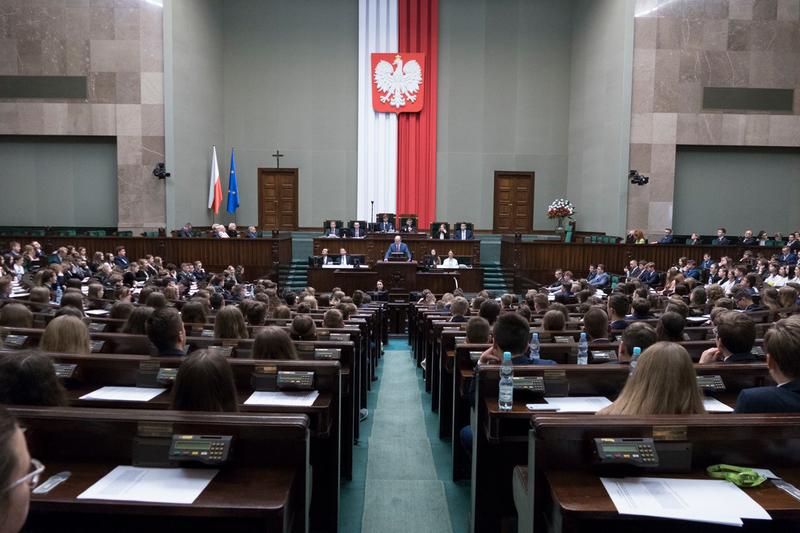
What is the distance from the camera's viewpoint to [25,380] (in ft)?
8.10

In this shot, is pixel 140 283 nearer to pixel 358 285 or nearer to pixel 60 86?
pixel 358 285

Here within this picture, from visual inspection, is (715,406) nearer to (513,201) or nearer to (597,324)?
(597,324)

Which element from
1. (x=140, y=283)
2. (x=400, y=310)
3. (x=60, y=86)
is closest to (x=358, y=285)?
(x=400, y=310)

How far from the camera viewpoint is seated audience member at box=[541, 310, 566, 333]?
544 cm

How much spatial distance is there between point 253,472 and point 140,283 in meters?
9.62

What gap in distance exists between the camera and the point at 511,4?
20250 millimetres

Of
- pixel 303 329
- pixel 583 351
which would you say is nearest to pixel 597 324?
pixel 583 351

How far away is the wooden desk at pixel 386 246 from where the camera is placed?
632 inches

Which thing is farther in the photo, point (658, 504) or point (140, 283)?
point (140, 283)

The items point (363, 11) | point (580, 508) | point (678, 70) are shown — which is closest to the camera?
point (580, 508)

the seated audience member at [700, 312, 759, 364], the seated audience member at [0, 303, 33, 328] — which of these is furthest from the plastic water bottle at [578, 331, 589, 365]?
the seated audience member at [0, 303, 33, 328]

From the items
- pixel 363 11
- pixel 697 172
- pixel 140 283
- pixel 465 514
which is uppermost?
pixel 363 11

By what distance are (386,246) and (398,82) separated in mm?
6741

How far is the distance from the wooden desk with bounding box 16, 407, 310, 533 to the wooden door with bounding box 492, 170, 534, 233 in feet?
62.1
